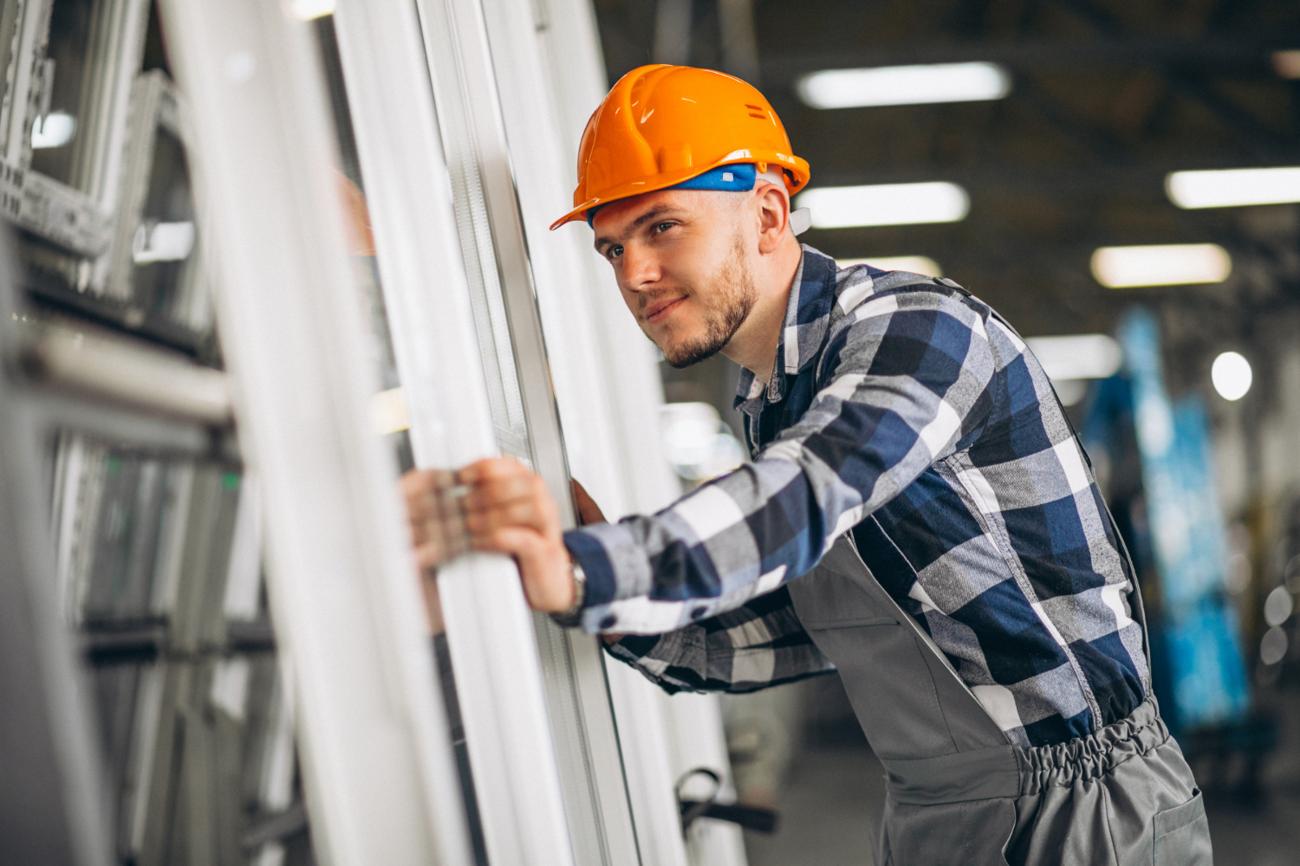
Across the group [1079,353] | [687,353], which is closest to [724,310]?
[687,353]

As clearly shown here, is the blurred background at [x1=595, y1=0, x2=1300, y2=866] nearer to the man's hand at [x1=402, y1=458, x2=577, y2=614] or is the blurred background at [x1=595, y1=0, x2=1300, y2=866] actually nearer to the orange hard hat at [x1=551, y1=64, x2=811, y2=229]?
the orange hard hat at [x1=551, y1=64, x2=811, y2=229]

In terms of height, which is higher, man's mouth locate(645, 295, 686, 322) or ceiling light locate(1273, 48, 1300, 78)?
ceiling light locate(1273, 48, 1300, 78)

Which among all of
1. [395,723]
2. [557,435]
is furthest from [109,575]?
[395,723]

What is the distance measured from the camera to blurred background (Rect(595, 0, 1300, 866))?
17.9ft

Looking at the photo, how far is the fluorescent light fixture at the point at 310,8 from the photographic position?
0.79 m

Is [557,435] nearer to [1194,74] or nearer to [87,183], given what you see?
[87,183]

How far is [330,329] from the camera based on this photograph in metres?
0.77

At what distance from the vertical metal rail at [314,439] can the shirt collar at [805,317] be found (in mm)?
758

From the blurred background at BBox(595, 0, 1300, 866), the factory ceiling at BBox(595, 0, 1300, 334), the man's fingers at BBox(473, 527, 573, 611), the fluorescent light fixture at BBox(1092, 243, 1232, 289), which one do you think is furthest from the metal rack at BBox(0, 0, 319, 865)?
the fluorescent light fixture at BBox(1092, 243, 1232, 289)

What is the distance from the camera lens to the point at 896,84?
619 centimetres

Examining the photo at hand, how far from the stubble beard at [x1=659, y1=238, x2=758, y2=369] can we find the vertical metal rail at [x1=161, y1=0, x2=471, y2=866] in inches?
27.4

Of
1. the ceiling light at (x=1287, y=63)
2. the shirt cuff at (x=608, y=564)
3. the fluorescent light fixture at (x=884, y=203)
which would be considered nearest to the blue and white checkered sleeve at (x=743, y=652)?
the shirt cuff at (x=608, y=564)

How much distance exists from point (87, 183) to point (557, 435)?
968mm

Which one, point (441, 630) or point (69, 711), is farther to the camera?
point (441, 630)
